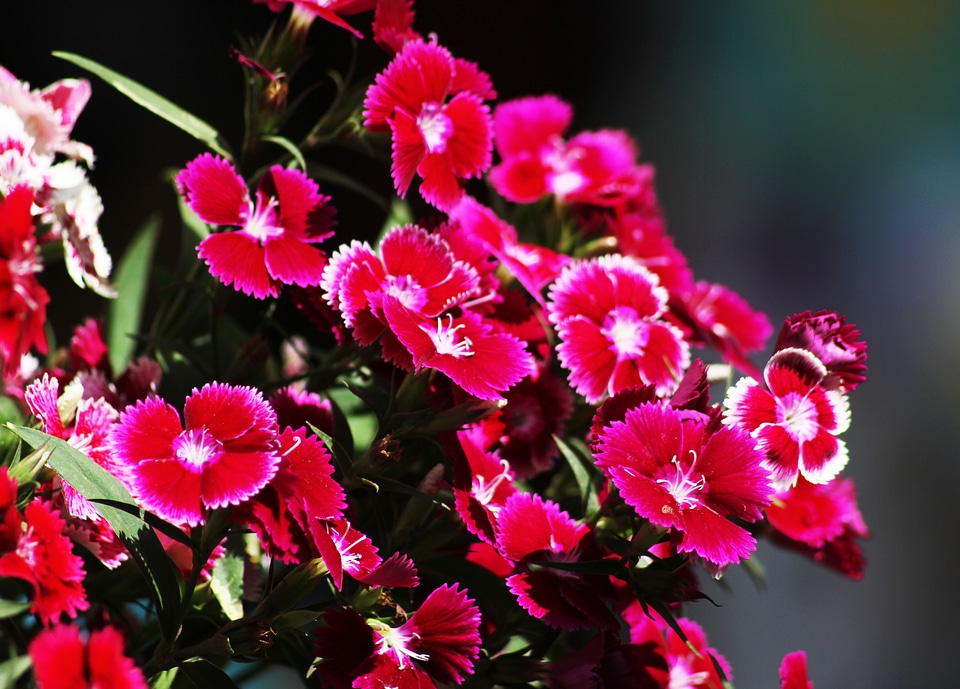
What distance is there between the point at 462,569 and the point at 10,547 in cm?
27

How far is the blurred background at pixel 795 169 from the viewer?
2.50 metres

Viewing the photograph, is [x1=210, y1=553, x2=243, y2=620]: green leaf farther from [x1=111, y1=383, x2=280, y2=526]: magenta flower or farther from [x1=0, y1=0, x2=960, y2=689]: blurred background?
[x1=0, y1=0, x2=960, y2=689]: blurred background

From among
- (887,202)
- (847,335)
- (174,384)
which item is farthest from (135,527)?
(887,202)

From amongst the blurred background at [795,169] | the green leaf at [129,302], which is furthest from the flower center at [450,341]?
the blurred background at [795,169]

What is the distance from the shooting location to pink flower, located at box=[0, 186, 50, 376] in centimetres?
44

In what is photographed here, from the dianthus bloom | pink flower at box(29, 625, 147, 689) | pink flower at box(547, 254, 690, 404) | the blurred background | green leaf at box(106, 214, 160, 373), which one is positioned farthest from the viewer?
the blurred background

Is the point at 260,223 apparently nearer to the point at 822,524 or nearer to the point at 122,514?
the point at 122,514

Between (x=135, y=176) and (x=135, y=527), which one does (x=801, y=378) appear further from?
(x=135, y=176)

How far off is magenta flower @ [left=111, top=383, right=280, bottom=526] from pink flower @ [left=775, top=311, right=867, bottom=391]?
32 centimetres

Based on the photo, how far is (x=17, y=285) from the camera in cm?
45

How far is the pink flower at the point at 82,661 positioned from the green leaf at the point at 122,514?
8cm

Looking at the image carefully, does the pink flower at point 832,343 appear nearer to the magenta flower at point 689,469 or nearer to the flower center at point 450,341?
the magenta flower at point 689,469

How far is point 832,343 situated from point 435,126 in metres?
0.29

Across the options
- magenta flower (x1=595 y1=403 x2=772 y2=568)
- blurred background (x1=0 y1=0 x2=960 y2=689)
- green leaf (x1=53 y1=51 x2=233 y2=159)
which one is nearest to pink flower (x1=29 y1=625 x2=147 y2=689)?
magenta flower (x1=595 y1=403 x2=772 y2=568)
